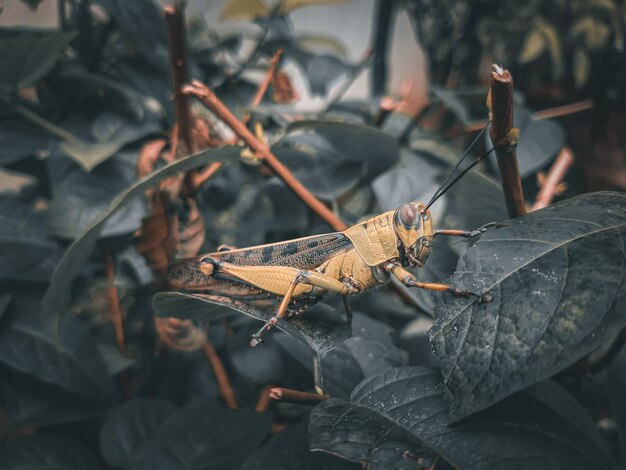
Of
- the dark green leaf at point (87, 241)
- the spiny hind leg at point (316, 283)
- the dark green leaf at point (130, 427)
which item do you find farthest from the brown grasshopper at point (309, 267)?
the dark green leaf at point (130, 427)

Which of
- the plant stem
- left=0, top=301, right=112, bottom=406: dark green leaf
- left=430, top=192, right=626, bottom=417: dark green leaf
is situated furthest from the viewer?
the plant stem

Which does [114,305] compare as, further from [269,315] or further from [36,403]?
[269,315]

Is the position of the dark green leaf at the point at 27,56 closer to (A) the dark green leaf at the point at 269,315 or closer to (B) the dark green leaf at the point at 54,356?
(B) the dark green leaf at the point at 54,356

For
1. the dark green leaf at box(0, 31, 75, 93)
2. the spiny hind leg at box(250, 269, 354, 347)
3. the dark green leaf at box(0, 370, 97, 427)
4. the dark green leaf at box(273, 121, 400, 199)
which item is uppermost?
the dark green leaf at box(0, 31, 75, 93)

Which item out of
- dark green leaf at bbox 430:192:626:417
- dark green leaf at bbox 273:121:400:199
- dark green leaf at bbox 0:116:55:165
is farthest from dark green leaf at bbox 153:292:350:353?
dark green leaf at bbox 0:116:55:165

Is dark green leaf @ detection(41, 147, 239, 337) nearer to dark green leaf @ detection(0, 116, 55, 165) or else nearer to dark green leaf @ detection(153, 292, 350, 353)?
dark green leaf @ detection(153, 292, 350, 353)

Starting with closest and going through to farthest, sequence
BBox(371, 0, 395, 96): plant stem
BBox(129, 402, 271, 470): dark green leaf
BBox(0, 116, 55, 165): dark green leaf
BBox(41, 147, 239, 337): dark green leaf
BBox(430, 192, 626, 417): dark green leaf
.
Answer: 1. BBox(430, 192, 626, 417): dark green leaf
2. BBox(41, 147, 239, 337): dark green leaf
3. BBox(129, 402, 271, 470): dark green leaf
4. BBox(0, 116, 55, 165): dark green leaf
5. BBox(371, 0, 395, 96): plant stem

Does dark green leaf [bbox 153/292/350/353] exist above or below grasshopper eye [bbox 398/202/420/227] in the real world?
below
